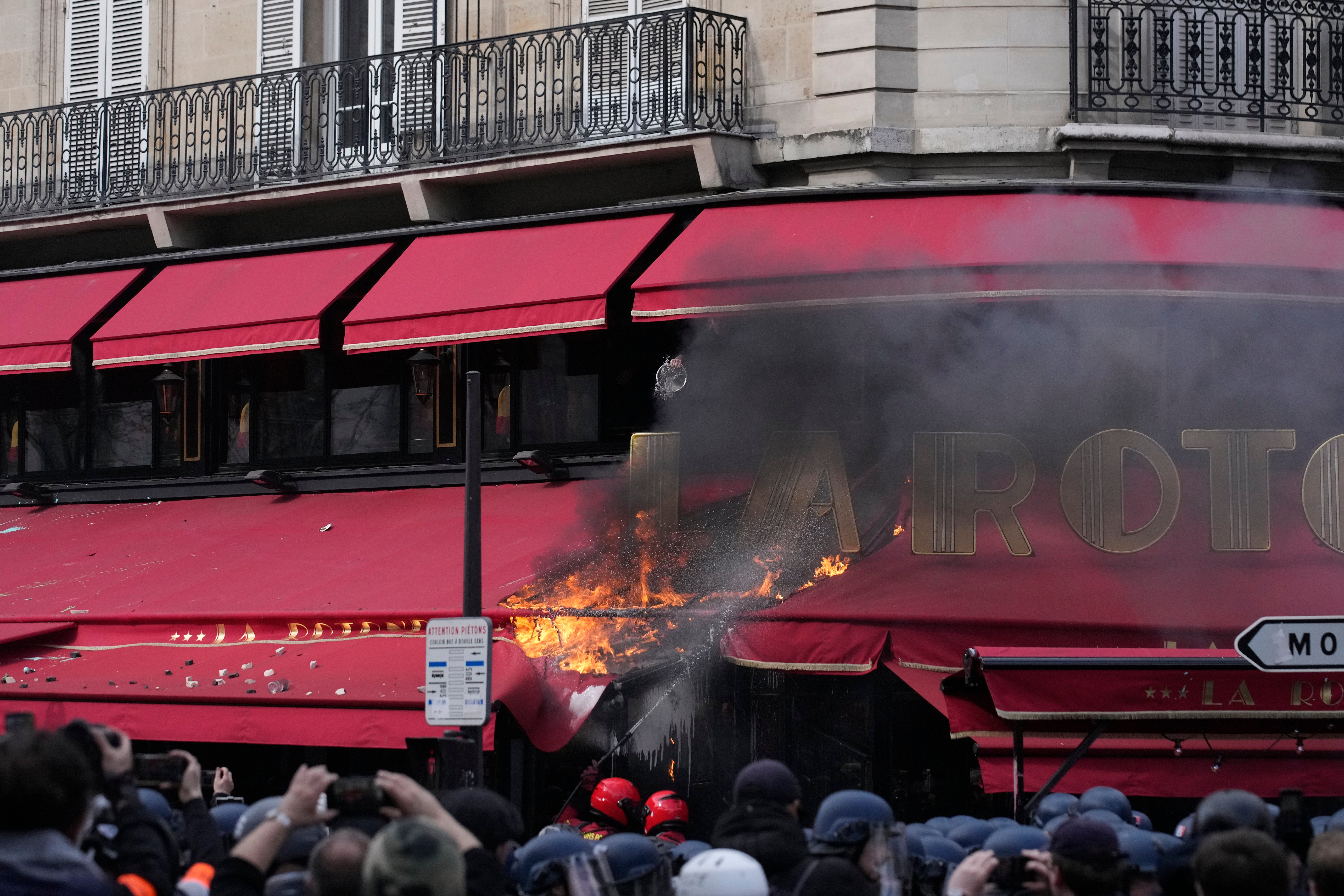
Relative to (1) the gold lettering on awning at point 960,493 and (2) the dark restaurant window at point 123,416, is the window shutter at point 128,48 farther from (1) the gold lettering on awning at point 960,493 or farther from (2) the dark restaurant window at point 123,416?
(1) the gold lettering on awning at point 960,493

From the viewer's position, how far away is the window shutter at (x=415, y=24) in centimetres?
1313

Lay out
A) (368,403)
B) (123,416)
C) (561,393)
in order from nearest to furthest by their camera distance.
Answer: (561,393), (368,403), (123,416)

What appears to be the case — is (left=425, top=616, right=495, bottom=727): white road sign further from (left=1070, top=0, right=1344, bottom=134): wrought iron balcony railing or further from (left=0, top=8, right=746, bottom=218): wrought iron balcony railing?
(left=1070, top=0, right=1344, bottom=134): wrought iron balcony railing

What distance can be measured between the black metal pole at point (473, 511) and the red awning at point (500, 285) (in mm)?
1959

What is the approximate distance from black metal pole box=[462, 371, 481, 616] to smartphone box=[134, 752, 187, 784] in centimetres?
379

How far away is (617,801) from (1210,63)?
623 centimetres

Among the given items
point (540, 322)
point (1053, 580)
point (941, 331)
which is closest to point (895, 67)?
point (941, 331)

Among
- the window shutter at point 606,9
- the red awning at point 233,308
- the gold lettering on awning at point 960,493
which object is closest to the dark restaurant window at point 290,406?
the red awning at point 233,308

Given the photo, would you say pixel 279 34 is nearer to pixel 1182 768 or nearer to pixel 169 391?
pixel 169 391

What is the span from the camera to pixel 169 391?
44.9 feet

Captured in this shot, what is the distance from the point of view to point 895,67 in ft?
37.3

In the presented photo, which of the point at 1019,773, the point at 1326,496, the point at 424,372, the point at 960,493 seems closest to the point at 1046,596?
the point at 960,493

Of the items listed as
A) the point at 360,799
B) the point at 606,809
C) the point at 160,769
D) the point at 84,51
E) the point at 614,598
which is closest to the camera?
the point at 360,799

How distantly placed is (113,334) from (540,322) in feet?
12.4
